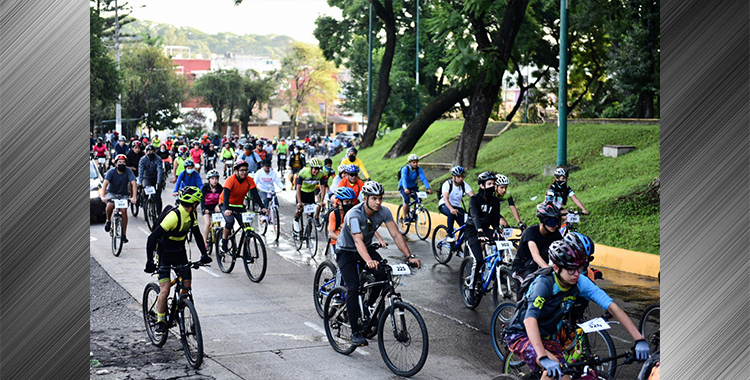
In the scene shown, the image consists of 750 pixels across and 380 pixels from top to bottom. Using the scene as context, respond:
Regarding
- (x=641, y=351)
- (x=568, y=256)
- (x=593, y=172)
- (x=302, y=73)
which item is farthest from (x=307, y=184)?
(x=302, y=73)

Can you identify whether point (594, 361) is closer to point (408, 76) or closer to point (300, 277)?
point (300, 277)

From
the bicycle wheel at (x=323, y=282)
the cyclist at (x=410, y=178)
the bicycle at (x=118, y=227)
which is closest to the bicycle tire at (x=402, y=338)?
the bicycle wheel at (x=323, y=282)

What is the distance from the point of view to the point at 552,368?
4965 millimetres

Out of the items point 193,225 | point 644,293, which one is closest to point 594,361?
point 193,225

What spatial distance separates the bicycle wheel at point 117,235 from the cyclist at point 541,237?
888 centimetres

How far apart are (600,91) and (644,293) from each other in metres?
32.0

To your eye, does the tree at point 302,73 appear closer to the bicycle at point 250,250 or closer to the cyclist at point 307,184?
the cyclist at point 307,184

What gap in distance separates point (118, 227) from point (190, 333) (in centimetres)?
763

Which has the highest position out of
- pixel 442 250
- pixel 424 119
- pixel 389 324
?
pixel 424 119

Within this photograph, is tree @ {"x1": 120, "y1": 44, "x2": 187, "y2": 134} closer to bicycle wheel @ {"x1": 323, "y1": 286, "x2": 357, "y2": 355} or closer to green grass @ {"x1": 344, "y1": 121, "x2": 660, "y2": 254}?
green grass @ {"x1": 344, "y1": 121, "x2": 660, "y2": 254}

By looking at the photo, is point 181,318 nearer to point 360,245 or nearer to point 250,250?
point 360,245

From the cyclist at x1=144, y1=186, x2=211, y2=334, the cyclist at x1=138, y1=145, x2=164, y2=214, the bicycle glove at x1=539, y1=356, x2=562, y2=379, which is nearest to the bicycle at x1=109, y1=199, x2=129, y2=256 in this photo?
the cyclist at x1=138, y1=145, x2=164, y2=214

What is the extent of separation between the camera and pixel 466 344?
9.14m

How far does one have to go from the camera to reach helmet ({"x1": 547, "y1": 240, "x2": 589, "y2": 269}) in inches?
210
